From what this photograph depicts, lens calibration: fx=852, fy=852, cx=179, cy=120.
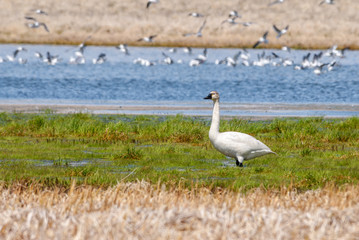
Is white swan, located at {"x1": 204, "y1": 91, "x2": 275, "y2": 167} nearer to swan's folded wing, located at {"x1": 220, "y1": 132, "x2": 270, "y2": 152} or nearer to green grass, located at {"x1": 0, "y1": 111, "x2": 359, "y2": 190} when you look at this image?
swan's folded wing, located at {"x1": 220, "y1": 132, "x2": 270, "y2": 152}

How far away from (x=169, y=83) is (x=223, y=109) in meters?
15.2

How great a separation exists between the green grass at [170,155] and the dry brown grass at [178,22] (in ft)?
171

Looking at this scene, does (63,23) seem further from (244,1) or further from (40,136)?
(40,136)

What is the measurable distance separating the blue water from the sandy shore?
8.63 feet

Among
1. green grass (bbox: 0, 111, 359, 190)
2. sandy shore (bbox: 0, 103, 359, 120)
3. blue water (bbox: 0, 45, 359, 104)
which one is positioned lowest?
blue water (bbox: 0, 45, 359, 104)

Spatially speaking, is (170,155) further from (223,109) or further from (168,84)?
(168,84)

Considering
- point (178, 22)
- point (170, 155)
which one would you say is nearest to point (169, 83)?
point (170, 155)

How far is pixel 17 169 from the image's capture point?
1496 cm

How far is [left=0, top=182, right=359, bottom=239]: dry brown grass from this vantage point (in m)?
8.61

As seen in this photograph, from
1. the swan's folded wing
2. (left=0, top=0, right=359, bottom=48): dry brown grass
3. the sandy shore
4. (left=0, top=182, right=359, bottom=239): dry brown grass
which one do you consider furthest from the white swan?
(left=0, top=0, right=359, bottom=48): dry brown grass

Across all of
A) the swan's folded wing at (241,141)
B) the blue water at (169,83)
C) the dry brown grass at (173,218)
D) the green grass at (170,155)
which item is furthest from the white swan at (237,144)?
the blue water at (169,83)

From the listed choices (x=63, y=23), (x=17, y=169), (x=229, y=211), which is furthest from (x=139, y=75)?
(x=229, y=211)

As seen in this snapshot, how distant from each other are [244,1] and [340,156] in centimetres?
7692

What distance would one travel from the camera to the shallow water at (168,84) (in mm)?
36666
